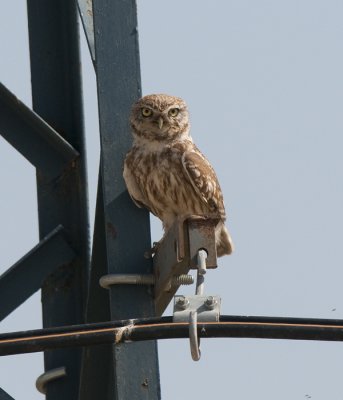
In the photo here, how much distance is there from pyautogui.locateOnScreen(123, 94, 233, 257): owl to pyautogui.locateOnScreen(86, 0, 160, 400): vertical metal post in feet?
3.05

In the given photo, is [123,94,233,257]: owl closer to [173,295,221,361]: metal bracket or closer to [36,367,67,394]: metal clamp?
[36,367,67,394]: metal clamp

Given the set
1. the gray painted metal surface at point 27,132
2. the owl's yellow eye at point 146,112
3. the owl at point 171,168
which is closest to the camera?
the gray painted metal surface at point 27,132

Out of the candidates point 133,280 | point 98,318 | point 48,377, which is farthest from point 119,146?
point 48,377

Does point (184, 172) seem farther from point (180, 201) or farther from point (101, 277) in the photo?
point (101, 277)

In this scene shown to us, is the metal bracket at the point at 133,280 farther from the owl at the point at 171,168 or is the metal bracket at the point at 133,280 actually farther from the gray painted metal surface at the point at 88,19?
the owl at the point at 171,168

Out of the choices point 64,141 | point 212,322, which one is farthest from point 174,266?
point 64,141

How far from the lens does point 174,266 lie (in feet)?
25.3

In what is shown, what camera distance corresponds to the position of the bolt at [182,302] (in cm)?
679

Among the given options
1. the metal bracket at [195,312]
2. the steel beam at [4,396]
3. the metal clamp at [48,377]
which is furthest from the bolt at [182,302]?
the metal clamp at [48,377]

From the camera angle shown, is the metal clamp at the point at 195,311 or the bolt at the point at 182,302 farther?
the bolt at the point at 182,302

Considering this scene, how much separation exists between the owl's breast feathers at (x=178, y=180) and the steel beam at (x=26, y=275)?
0.69 m

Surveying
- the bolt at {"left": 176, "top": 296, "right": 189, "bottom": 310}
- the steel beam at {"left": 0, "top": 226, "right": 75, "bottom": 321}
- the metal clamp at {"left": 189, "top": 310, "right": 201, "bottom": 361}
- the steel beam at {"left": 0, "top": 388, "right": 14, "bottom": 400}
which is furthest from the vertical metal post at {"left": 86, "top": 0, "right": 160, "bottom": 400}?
the metal clamp at {"left": 189, "top": 310, "right": 201, "bottom": 361}

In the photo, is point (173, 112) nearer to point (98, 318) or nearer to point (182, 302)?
point (98, 318)

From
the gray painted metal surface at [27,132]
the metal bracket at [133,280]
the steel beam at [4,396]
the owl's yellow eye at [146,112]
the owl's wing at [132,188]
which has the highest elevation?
the owl's yellow eye at [146,112]
